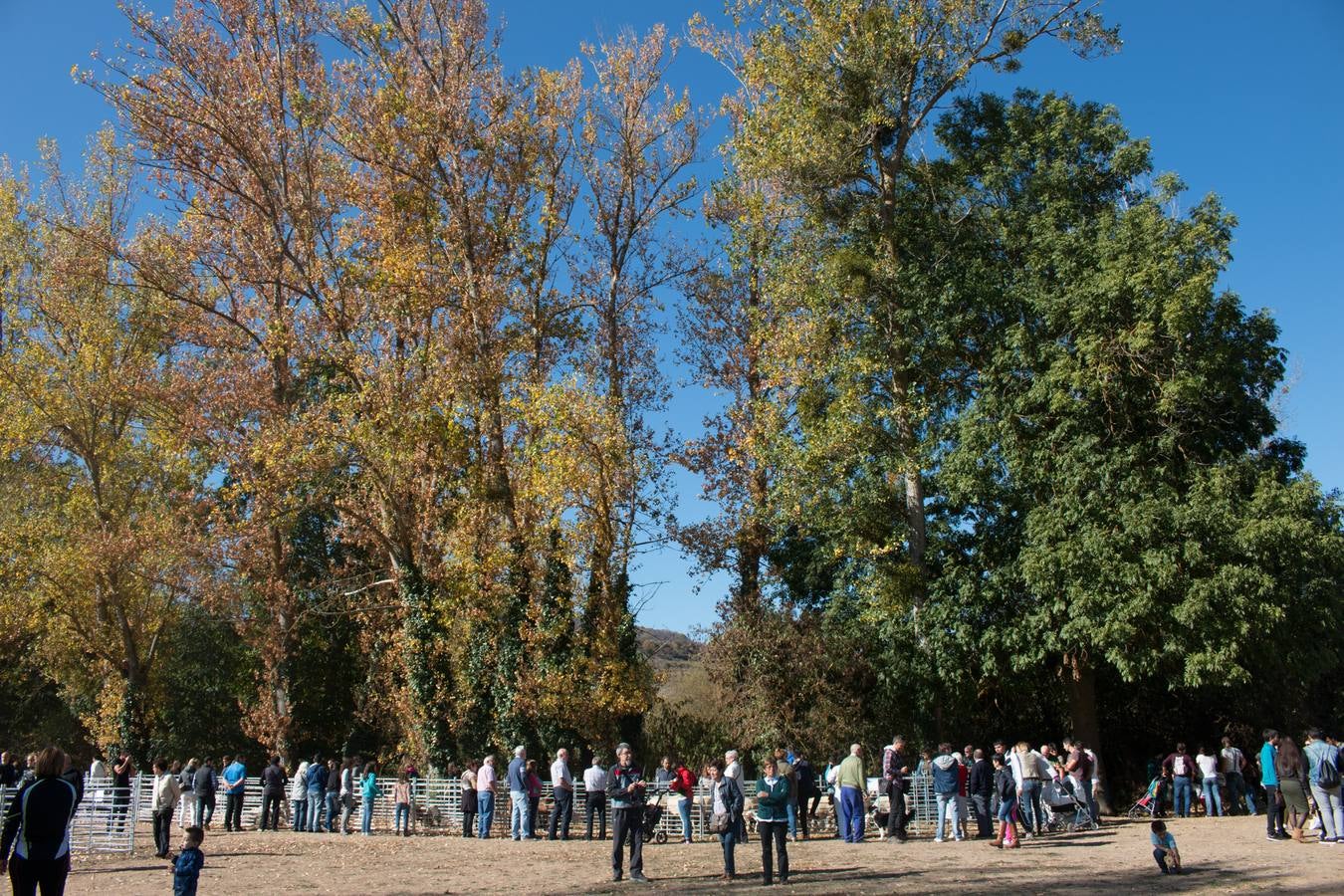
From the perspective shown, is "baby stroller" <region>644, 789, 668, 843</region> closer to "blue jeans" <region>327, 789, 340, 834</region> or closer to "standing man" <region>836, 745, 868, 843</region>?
"standing man" <region>836, 745, 868, 843</region>

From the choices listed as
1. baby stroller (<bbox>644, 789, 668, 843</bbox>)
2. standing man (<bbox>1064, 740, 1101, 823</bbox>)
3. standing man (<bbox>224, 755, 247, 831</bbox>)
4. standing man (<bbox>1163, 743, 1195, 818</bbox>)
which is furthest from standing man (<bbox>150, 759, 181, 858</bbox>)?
standing man (<bbox>1163, 743, 1195, 818</bbox>)

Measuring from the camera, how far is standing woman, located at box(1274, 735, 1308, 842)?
1364cm

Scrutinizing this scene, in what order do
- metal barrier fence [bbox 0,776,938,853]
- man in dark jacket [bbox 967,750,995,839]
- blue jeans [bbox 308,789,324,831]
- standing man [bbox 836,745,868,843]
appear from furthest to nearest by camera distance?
blue jeans [bbox 308,789,324,831] → metal barrier fence [bbox 0,776,938,853] → man in dark jacket [bbox 967,750,995,839] → standing man [bbox 836,745,868,843]

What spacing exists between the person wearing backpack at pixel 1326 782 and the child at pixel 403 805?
51.4 ft

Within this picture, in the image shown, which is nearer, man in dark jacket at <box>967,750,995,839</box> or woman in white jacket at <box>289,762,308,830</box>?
man in dark jacket at <box>967,750,995,839</box>

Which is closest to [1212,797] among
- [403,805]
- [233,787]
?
[403,805]

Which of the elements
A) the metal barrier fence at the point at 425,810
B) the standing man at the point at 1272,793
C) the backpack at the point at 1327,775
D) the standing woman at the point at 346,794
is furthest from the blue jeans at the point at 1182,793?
the standing woman at the point at 346,794

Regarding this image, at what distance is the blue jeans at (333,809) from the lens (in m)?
20.7

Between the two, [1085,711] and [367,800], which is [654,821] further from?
[1085,711]

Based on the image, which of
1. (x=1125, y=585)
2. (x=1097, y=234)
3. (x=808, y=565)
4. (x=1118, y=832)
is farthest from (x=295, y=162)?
(x=1118, y=832)

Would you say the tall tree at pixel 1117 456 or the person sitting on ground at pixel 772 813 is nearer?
the person sitting on ground at pixel 772 813

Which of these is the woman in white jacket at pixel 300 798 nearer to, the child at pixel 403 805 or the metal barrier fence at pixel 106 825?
the child at pixel 403 805

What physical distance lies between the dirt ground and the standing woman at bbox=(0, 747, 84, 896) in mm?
3870

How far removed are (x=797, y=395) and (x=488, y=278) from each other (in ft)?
26.7
